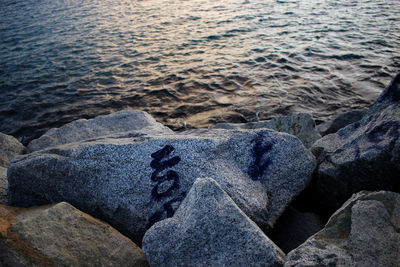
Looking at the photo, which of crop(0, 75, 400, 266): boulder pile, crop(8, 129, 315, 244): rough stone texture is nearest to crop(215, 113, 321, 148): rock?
crop(0, 75, 400, 266): boulder pile

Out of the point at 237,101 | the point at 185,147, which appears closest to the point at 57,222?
the point at 185,147

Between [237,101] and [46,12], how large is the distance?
15.3 m

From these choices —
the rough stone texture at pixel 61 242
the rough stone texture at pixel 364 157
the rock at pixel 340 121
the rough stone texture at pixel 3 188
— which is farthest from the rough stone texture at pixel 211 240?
the rock at pixel 340 121

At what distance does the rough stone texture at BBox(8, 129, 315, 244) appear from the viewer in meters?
2.65

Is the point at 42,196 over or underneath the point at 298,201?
over

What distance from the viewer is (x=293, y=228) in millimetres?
2793

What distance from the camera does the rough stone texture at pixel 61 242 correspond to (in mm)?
1922

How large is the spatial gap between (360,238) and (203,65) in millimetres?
7224

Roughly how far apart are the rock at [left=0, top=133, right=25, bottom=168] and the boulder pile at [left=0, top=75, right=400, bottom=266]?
3.95 feet

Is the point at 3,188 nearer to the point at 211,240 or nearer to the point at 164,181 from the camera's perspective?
the point at 164,181

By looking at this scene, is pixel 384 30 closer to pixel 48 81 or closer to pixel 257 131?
pixel 257 131

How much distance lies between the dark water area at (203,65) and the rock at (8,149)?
1328 millimetres

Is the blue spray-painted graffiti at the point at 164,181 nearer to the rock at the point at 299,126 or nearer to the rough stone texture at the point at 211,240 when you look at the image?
the rough stone texture at the point at 211,240

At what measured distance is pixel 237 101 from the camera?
6594 mm
